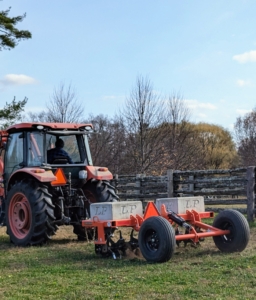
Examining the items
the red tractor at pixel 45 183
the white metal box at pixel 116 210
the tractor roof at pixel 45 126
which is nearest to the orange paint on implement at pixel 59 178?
the red tractor at pixel 45 183

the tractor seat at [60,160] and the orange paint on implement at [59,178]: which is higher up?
the tractor seat at [60,160]

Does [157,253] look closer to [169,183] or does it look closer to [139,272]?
[139,272]

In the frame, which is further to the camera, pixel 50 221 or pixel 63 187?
pixel 63 187

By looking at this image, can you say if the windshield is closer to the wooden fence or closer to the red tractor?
the red tractor

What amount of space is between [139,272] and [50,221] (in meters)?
3.04

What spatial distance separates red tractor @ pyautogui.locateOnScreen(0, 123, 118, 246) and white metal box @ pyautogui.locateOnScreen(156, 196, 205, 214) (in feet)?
6.26

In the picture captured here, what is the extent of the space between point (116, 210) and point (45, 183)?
7.31ft

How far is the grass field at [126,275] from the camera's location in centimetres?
535

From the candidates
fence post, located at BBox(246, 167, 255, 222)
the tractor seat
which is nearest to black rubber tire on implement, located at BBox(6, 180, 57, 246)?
the tractor seat

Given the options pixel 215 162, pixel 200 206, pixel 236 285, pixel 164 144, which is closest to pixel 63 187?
pixel 200 206

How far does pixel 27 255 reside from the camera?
8.12 m

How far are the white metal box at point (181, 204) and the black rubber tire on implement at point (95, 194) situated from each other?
1.81 m

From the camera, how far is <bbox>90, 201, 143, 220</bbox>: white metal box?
7629 millimetres

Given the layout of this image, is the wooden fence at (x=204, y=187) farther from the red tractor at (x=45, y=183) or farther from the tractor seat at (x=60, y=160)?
the tractor seat at (x=60, y=160)
